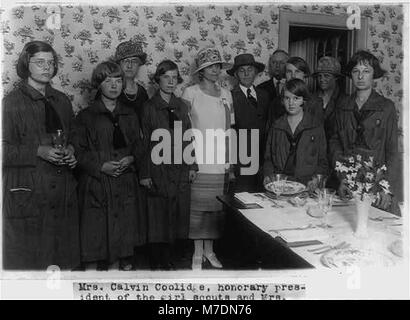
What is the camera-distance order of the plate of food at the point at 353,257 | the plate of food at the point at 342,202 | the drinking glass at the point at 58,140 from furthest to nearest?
1. the drinking glass at the point at 58,140
2. the plate of food at the point at 342,202
3. the plate of food at the point at 353,257

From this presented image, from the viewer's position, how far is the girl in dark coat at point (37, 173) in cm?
199

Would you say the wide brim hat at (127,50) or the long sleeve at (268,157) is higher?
the wide brim hat at (127,50)

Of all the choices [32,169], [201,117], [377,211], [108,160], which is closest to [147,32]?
[201,117]

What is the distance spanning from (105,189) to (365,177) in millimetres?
1134

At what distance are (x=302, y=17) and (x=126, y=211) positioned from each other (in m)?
1.24

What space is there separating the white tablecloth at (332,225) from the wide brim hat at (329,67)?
0.67m

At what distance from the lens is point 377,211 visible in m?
1.80

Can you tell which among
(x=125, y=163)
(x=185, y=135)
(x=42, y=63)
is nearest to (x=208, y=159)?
(x=185, y=135)

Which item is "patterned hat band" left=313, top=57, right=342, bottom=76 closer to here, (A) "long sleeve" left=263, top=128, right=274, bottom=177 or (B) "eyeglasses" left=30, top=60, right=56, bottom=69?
(A) "long sleeve" left=263, top=128, right=274, bottom=177

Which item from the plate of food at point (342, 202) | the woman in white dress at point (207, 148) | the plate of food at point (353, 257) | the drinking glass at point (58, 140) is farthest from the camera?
the woman in white dress at point (207, 148)

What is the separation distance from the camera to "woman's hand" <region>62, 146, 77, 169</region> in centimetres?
202

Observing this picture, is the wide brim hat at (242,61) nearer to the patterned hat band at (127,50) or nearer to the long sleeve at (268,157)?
the long sleeve at (268,157)

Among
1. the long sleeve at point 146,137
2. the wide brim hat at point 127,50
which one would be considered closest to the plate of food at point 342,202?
the long sleeve at point 146,137

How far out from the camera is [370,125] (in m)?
2.13
